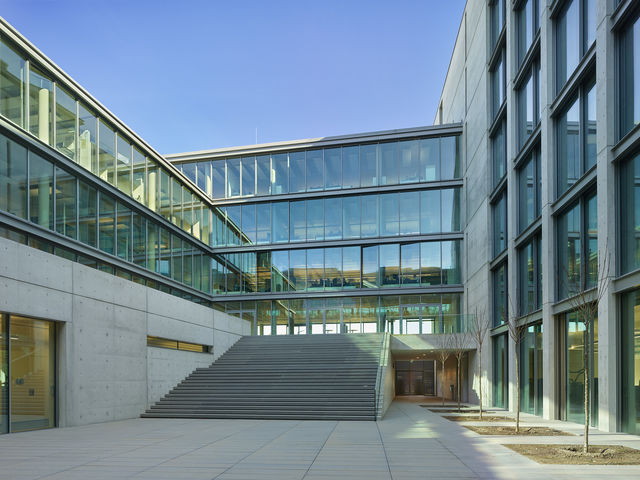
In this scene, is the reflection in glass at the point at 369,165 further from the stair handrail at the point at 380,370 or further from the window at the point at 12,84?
the window at the point at 12,84

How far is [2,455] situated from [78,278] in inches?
283

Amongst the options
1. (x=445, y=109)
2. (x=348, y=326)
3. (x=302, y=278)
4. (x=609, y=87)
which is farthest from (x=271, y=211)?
(x=609, y=87)

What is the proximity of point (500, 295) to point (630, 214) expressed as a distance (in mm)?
13327

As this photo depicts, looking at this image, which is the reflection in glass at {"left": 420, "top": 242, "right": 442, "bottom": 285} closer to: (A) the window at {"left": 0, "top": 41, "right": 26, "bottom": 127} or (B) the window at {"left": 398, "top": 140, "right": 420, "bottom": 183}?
(B) the window at {"left": 398, "top": 140, "right": 420, "bottom": 183}

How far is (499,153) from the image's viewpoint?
89.0 ft

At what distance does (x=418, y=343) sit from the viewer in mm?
31062

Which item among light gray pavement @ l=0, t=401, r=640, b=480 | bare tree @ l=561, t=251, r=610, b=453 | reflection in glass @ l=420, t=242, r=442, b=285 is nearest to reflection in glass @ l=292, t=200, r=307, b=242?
reflection in glass @ l=420, t=242, r=442, b=285

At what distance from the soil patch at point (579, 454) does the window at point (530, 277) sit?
9.69 metres

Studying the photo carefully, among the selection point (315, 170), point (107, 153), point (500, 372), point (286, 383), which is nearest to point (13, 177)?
point (107, 153)

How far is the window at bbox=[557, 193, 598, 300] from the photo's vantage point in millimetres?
15827

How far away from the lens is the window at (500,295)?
2527cm

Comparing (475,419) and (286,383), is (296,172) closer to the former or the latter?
(286,383)

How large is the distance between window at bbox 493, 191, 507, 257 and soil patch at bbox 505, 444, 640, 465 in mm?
15067

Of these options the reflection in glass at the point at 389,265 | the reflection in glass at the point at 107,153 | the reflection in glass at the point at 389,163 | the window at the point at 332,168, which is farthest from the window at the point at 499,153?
the reflection in glass at the point at 107,153
